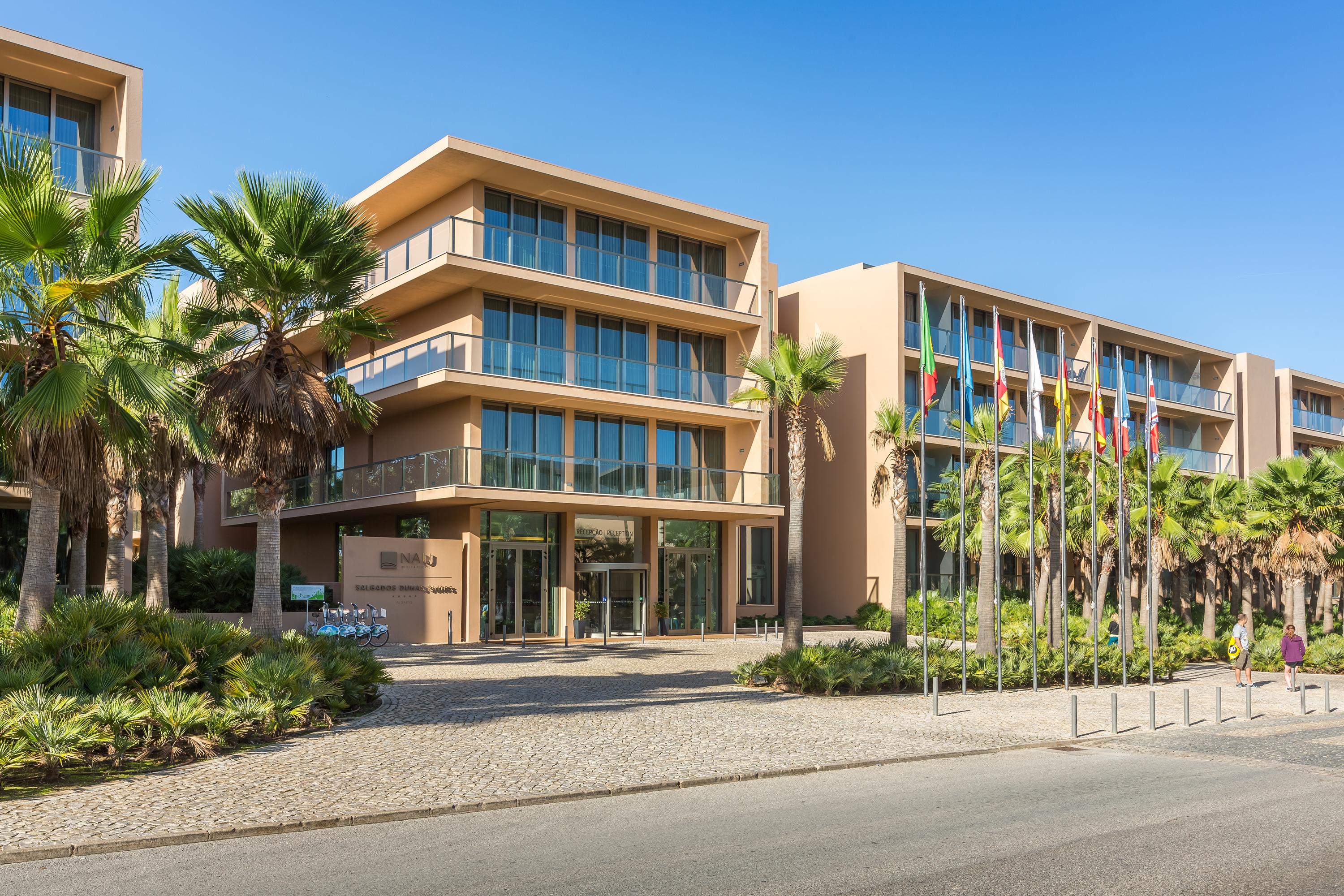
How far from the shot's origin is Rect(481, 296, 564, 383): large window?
96.3ft

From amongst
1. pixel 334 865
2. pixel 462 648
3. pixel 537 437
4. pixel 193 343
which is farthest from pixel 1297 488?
pixel 334 865

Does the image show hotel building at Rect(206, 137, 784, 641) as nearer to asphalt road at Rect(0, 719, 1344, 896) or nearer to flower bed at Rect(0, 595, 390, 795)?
flower bed at Rect(0, 595, 390, 795)

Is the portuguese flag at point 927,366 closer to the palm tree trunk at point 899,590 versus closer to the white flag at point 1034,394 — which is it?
the white flag at point 1034,394

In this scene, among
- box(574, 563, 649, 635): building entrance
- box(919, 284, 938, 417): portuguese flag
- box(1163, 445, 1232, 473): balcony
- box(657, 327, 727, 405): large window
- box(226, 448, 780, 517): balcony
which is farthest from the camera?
box(1163, 445, 1232, 473): balcony

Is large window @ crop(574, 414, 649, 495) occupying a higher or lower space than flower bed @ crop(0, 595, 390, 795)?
higher

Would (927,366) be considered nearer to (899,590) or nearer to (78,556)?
(899,590)

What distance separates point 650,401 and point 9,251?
2016 cm

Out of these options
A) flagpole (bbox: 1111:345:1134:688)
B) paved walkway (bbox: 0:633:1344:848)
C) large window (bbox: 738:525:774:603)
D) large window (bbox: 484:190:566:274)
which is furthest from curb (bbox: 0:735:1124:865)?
large window (bbox: 738:525:774:603)

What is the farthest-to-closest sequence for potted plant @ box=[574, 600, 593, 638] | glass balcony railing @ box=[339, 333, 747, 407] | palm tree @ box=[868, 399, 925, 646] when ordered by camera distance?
potted plant @ box=[574, 600, 593, 638], glass balcony railing @ box=[339, 333, 747, 407], palm tree @ box=[868, 399, 925, 646]

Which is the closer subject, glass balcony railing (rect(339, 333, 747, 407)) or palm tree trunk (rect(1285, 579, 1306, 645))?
glass balcony railing (rect(339, 333, 747, 407))

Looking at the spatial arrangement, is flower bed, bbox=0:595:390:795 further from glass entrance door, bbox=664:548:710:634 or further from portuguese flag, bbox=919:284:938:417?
glass entrance door, bbox=664:548:710:634

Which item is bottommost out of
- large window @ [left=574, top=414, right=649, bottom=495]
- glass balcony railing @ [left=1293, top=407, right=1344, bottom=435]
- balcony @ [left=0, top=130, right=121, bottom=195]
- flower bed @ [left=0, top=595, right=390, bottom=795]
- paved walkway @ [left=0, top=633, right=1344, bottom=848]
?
paved walkway @ [left=0, top=633, right=1344, bottom=848]

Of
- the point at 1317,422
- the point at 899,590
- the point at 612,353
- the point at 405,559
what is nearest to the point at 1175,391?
the point at 1317,422

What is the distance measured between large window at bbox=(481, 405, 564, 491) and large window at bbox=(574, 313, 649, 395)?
1.59 m
